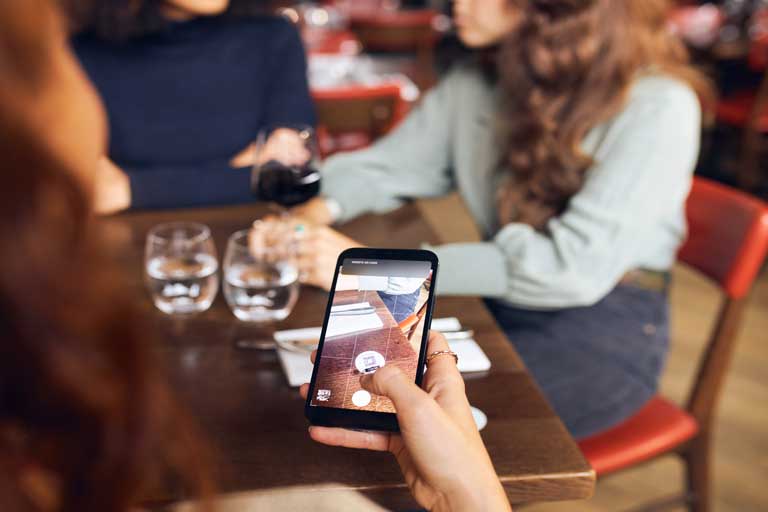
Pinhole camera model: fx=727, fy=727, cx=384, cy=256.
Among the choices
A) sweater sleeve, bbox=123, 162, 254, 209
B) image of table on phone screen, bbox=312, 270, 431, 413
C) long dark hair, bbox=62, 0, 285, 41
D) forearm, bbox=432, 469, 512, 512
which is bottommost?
sweater sleeve, bbox=123, 162, 254, 209

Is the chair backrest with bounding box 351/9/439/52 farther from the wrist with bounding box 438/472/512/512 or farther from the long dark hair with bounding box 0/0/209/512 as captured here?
the long dark hair with bounding box 0/0/209/512

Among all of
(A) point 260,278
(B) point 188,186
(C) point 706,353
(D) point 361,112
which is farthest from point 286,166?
(D) point 361,112

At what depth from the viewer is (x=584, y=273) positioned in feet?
4.14

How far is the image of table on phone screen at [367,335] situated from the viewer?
0.74 metres

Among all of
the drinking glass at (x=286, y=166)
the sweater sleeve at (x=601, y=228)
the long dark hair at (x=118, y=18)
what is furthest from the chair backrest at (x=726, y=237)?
the long dark hair at (x=118, y=18)

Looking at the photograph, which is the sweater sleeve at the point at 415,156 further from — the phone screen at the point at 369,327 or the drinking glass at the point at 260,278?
the phone screen at the point at 369,327

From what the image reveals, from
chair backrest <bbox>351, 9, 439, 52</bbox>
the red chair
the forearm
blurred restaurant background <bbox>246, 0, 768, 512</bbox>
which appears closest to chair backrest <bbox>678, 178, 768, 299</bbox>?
the red chair

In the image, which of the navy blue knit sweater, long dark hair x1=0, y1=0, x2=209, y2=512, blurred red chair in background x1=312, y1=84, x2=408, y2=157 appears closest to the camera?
long dark hair x1=0, y1=0, x2=209, y2=512

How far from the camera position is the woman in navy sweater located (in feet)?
5.61

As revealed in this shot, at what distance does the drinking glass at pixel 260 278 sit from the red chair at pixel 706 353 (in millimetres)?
598

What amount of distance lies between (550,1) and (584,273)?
545 mm

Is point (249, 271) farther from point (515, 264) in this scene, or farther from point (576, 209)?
point (576, 209)

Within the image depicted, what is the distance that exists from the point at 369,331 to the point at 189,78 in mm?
1232

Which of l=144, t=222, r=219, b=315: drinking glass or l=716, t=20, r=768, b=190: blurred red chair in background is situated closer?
l=144, t=222, r=219, b=315: drinking glass
